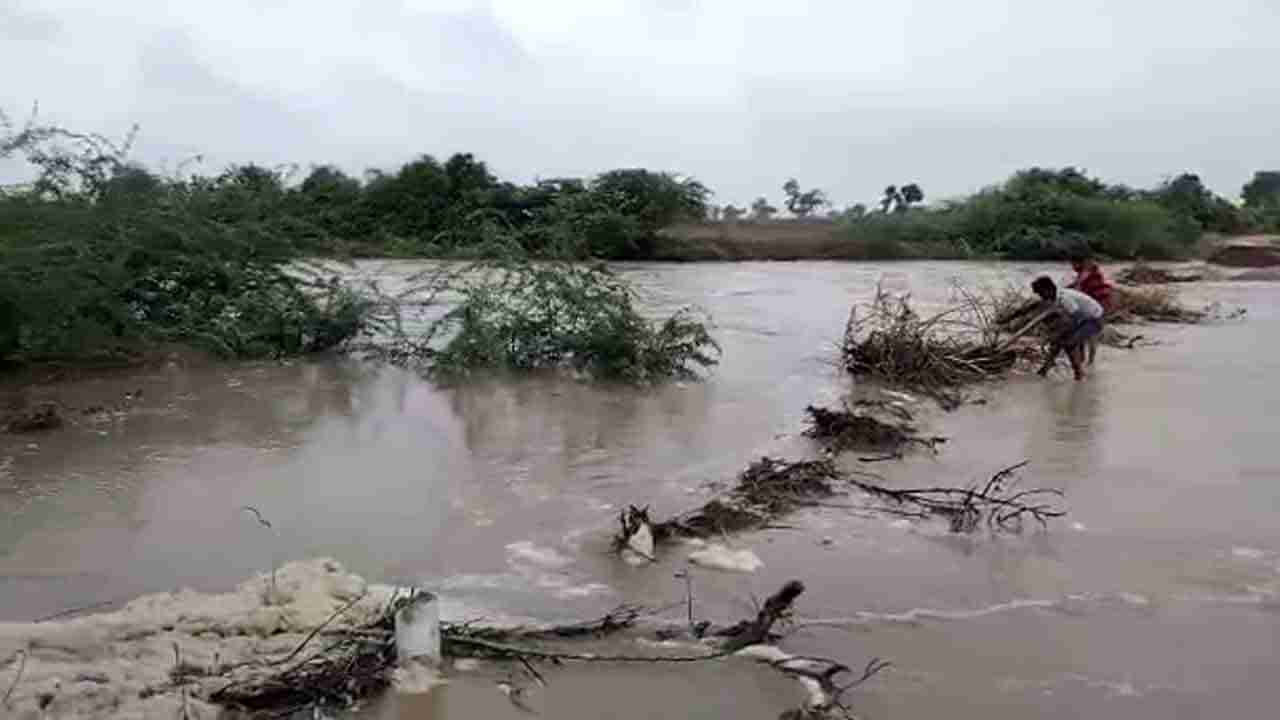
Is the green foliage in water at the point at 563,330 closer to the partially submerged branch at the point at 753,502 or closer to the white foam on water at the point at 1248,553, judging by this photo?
the partially submerged branch at the point at 753,502

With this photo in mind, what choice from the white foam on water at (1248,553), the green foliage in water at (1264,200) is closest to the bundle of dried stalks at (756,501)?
the white foam on water at (1248,553)

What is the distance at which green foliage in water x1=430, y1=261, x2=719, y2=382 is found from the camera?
40.4 ft

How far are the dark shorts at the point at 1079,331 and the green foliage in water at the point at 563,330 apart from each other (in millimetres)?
3958

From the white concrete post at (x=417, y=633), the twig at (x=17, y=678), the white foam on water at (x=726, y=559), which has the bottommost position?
the white foam on water at (x=726, y=559)

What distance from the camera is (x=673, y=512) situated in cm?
729

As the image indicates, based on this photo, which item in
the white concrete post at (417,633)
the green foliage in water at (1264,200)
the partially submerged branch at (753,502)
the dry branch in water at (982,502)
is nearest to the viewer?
the white concrete post at (417,633)

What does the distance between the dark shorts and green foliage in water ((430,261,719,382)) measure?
13.0ft

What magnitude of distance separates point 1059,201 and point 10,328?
4012cm

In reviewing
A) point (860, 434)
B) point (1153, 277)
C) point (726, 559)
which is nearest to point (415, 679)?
point (726, 559)

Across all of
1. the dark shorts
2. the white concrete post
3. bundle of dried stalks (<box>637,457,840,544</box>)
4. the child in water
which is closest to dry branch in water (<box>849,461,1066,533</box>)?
bundle of dried stalks (<box>637,457,840,544</box>)

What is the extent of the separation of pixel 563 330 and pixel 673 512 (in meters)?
5.51

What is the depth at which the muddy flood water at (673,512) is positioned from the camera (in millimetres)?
4699

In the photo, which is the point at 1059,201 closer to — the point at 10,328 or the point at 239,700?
the point at 10,328

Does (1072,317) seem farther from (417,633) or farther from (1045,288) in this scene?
(417,633)
